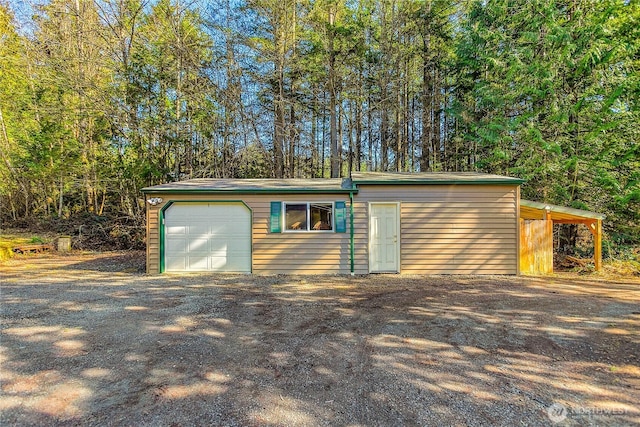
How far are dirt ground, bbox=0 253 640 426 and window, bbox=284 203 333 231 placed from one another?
84.6 inches

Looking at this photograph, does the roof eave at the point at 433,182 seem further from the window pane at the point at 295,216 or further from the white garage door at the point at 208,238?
the white garage door at the point at 208,238

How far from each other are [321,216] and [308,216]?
338 millimetres

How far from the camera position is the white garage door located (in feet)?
26.0

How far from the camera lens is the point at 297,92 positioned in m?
14.7

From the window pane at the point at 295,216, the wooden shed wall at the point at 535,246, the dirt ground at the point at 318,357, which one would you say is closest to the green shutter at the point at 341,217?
the window pane at the point at 295,216

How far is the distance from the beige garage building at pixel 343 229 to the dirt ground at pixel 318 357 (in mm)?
1707

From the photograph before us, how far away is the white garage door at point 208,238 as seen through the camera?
26.0 ft

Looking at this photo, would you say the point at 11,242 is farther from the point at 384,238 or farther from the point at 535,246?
the point at 535,246

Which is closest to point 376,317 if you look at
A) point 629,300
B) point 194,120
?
point 629,300

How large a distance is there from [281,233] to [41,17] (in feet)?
47.3

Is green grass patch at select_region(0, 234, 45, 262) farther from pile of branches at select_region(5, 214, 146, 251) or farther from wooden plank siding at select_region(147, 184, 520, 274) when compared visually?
wooden plank siding at select_region(147, 184, 520, 274)

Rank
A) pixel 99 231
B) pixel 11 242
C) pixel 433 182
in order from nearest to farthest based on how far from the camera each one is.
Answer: pixel 433 182 < pixel 11 242 < pixel 99 231

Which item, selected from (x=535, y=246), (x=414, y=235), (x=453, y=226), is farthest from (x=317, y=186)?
(x=535, y=246)

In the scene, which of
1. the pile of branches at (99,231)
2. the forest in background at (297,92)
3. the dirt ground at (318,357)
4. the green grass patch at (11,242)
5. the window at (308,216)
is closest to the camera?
the dirt ground at (318,357)
